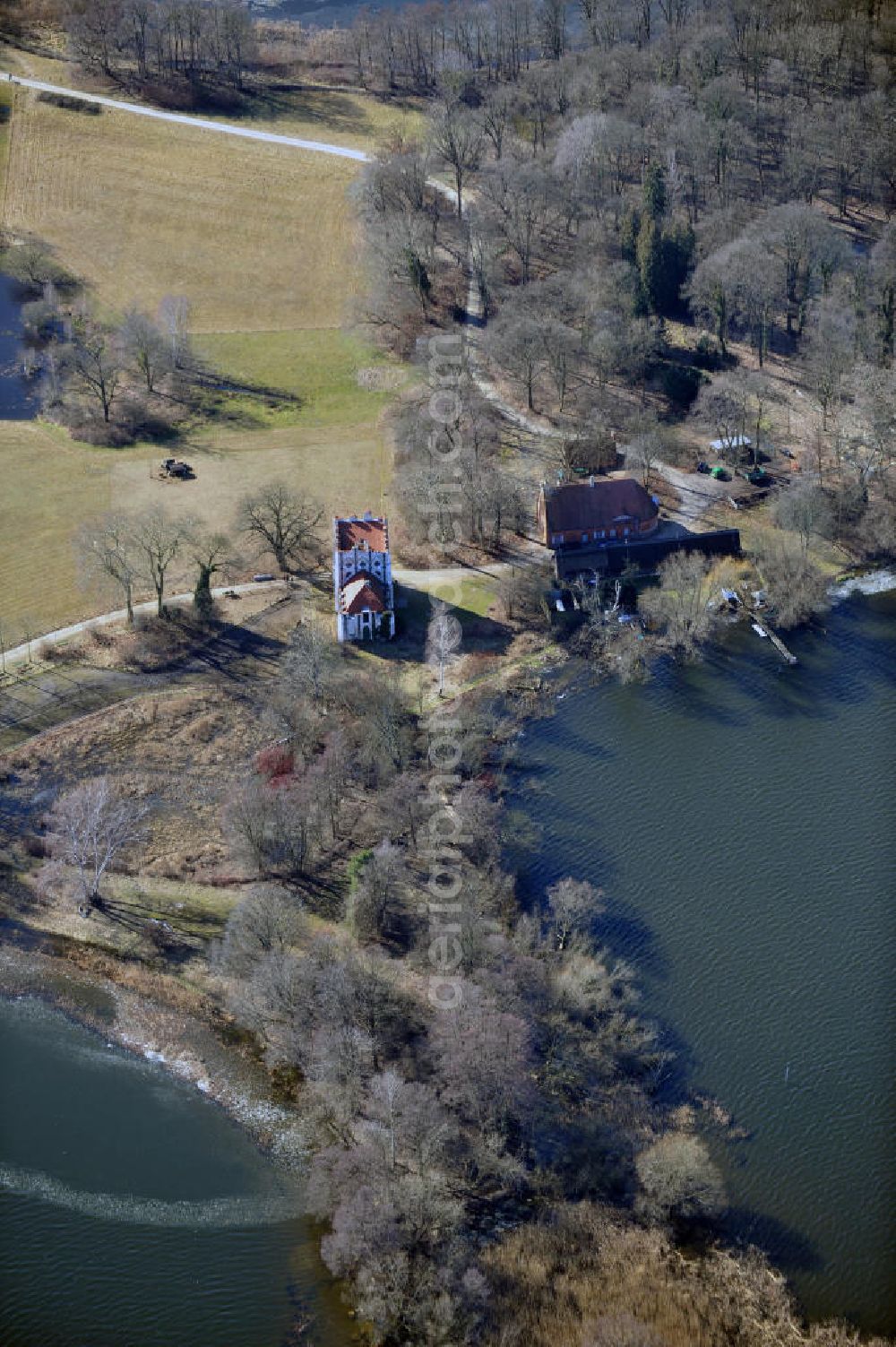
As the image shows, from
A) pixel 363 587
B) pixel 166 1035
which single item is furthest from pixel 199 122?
pixel 166 1035

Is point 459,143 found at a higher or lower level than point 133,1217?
higher

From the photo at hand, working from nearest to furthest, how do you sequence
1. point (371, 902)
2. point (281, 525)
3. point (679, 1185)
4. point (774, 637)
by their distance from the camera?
point (679, 1185) → point (371, 902) → point (774, 637) → point (281, 525)

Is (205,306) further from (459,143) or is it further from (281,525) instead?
(281,525)

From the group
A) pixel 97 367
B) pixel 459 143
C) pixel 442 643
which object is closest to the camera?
pixel 442 643

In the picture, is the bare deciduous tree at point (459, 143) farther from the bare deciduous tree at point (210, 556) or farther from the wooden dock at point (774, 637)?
the wooden dock at point (774, 637)

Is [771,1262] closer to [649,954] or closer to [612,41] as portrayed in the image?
[649,954]

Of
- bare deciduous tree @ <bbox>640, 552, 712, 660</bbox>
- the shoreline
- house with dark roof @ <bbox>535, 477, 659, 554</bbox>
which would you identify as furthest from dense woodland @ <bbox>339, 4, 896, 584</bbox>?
the shoreline

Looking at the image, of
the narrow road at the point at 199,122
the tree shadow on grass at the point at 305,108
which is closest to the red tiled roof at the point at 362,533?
the narrow road at the point at 199,122
